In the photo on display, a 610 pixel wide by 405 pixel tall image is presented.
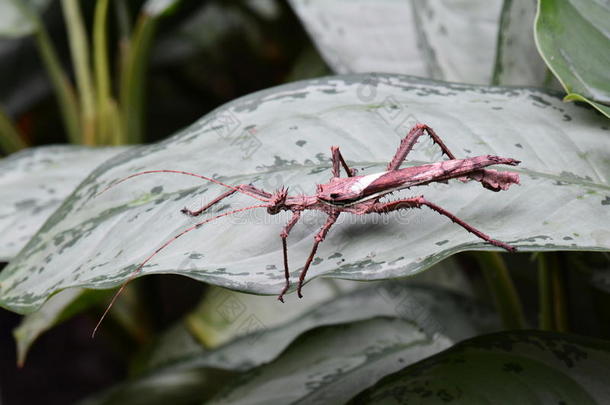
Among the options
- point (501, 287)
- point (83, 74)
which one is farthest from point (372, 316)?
point (83, 74)

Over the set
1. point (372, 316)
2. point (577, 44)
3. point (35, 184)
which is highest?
point (577, 44)

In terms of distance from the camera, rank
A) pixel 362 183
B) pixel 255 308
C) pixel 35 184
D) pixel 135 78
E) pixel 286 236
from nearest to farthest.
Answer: pixel 286 236 → pixel 362 183 → pixel 35 184 → pixel 255 308 → pixel 135 78

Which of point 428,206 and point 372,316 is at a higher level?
point 428,206

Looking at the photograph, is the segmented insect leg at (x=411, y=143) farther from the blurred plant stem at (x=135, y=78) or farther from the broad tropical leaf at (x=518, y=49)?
the blurred plant stem at (x=135, y=78)

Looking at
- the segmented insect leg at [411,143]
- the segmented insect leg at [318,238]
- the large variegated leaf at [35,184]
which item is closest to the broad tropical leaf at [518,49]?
the segmented insect leg at [411,143]

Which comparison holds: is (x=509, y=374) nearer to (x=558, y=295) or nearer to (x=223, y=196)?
(x=558, y=295)

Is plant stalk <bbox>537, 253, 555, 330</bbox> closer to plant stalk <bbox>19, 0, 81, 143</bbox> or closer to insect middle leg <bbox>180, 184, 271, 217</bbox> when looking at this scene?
insect middle leg <bbox>180, 184, 271, 217</bbox>
